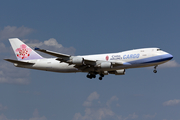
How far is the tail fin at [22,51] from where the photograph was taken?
57812 millimetres

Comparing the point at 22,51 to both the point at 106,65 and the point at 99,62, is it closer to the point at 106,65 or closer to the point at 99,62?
the point at 99,62

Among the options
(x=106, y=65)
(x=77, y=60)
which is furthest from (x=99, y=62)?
(x=77, y=60)

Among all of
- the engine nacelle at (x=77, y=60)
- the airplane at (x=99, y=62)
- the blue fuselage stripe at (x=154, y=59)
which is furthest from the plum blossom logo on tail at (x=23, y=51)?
the blue fuselage stripe at (x=154, y=59)

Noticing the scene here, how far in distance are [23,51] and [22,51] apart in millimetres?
212

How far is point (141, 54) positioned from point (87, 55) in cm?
1002

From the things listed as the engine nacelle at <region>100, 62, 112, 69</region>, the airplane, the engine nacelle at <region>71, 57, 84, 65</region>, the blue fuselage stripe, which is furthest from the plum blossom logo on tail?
the blue fuselage stripe

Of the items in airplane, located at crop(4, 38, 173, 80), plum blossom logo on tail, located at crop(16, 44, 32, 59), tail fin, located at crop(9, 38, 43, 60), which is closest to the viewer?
airplane, located at crop(4, 38, 173, 80)

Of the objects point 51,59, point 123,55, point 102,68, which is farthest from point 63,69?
point 123,55

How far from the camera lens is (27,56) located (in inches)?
2285

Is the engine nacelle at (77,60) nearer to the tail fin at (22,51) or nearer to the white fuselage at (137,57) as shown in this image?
the white fuselage at (137,57)

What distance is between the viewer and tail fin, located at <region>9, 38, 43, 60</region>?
57812 millimetres

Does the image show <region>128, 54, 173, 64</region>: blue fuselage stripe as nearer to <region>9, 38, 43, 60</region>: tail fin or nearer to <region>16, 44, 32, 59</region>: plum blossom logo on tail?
<region>9, 38, 43, 60</region>: tail fin

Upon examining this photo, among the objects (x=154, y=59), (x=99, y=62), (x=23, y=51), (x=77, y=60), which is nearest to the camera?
(x=154, y=59)

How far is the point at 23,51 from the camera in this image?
193 ft
